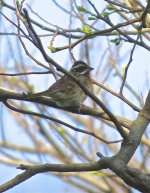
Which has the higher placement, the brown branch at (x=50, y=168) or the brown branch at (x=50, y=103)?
the brown branch at (x=50, y=103)

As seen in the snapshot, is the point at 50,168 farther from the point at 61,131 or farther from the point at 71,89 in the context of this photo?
Answer: the point at 61,131

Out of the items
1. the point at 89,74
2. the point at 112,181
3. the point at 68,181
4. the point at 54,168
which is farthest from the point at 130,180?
the point at 68,181

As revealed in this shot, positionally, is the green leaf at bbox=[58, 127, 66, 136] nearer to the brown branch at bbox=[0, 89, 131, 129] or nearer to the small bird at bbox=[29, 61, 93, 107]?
the small bird at bbox=[29, 61, 93, 107]

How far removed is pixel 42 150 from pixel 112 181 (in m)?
1.12

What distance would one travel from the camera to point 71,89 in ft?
16.1

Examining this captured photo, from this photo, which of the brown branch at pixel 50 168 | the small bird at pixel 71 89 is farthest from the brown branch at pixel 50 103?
the small bird at pixel 71 89

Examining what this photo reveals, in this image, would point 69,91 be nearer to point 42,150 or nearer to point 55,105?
point 55,105

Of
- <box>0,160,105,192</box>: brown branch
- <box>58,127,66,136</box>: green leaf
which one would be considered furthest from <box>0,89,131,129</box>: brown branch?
<box>58,127,66,136</box>: green leaf

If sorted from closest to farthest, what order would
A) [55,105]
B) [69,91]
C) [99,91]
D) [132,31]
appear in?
[55,105] < [132,31] < [69,91] < [99,91]

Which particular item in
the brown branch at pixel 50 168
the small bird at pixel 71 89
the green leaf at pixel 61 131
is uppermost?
the small bird at pixel 71 89

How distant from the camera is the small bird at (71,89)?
4.46 metres

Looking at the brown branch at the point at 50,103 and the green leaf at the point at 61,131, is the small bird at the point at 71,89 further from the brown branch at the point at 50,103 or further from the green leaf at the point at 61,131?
the green leaf at the point at 61,131

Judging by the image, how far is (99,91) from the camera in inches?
240

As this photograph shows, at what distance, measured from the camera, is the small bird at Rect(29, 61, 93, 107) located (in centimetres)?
446
